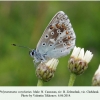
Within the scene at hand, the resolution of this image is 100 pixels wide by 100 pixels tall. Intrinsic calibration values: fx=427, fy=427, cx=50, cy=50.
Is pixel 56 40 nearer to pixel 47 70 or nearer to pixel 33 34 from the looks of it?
pixel 47 70

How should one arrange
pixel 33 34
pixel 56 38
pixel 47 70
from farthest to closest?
pixel 33 34, pixel 56 38, pixel 47 70

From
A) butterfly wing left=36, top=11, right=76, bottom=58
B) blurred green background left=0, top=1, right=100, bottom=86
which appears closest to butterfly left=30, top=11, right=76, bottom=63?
butterfly wing left=36, top=11, right=76, bottom=58

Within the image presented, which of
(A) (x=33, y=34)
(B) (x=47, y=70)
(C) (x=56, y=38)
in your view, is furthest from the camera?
(A) (x=33, y=34)

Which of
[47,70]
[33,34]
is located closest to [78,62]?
[47,70]

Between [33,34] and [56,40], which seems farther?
[33,34]

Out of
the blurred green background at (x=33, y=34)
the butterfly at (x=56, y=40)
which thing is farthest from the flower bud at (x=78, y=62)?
the blurred green background at (x=33, y=34)

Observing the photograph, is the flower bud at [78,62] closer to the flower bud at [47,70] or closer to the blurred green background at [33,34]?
the flower bud at [47,70]

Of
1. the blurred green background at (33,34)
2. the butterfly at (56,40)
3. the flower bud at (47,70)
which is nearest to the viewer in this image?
the flower bud at (47,70)

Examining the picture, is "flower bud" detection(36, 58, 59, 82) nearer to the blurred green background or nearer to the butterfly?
the butterfly
